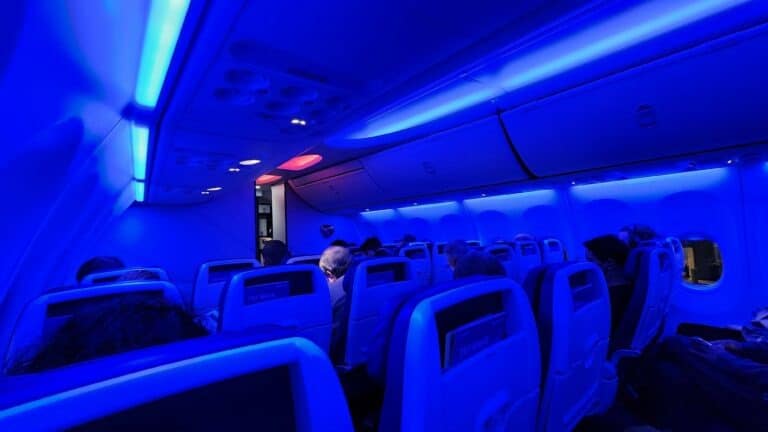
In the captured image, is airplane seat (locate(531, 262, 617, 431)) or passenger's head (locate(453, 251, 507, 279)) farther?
passenger's head (locate(453, 251, 507, 279))

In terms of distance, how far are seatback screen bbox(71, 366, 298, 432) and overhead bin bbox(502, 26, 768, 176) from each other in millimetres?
3773

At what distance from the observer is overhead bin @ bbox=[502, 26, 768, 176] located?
9.71ft

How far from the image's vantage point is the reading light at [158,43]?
1638 millimetres

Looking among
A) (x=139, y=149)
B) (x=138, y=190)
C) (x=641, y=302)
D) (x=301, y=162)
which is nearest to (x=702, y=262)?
(x=641, y=302)

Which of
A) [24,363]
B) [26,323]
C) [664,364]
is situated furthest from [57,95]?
[664,364]

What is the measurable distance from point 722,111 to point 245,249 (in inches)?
347

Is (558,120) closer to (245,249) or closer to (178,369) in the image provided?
(178,369)

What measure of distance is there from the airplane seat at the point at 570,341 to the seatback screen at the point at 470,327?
0.34m

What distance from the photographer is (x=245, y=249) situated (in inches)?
357

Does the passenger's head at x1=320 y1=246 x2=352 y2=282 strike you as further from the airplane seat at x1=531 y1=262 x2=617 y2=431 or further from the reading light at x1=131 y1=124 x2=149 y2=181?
the reading light at x1=131 y1=124 x2=149 y2=181

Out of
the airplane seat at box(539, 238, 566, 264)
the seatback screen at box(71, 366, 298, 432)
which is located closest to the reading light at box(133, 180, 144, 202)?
the seatback screen at box(71, 366, 298, 432)

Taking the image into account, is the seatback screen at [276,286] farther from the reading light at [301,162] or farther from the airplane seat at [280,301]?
the reading light at [301,162]

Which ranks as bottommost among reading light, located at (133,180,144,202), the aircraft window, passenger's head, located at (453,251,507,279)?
the aircraft window

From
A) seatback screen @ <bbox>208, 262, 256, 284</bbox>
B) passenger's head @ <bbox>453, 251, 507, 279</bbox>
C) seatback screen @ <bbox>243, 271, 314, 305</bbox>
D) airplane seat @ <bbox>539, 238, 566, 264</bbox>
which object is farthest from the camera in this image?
airplane seat @ <bbox>539, 238, 566, 264</bbox>
